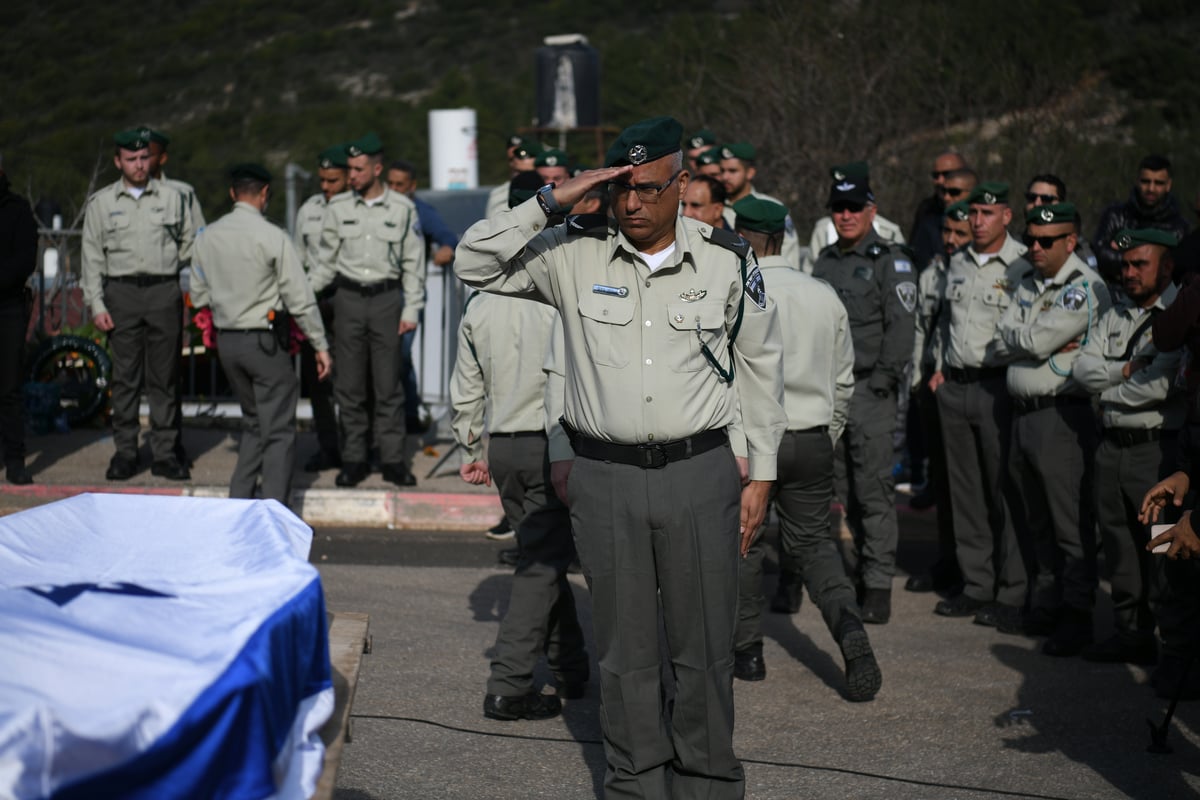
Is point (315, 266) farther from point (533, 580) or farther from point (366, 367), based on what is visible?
point (533, 580)

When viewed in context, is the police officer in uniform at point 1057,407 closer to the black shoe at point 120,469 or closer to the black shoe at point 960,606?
the black shoe at point 960,606

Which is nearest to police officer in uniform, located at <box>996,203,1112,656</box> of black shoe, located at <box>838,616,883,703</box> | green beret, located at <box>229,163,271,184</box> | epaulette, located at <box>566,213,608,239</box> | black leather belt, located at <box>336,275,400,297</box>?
black shoe, located at <box>838,616,883,703</box>

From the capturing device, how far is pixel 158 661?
9.16ft

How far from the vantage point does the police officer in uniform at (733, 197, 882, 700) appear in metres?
6.74

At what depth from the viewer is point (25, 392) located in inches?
461

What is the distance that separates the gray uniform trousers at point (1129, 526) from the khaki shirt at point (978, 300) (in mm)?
1077

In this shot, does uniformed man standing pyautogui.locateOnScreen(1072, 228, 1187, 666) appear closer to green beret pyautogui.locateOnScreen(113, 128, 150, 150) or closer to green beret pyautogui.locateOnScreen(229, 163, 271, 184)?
green beret pyautogui.locateOnScreen(229, 163, 271, 184)

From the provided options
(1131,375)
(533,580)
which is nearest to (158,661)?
(533,580)

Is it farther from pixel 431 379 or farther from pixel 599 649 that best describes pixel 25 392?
pixel 599 649

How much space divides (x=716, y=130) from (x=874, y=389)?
43.2 feet

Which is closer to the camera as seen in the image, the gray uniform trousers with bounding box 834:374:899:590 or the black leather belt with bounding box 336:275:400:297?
the gray uniform trousers with bounding box 834:374:899:590

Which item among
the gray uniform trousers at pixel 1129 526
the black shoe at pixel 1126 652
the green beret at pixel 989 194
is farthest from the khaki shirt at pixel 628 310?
the green beret at pixel 989 194

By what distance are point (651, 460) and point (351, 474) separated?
20.7 ft

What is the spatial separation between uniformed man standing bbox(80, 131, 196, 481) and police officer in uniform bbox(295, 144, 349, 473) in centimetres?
87
